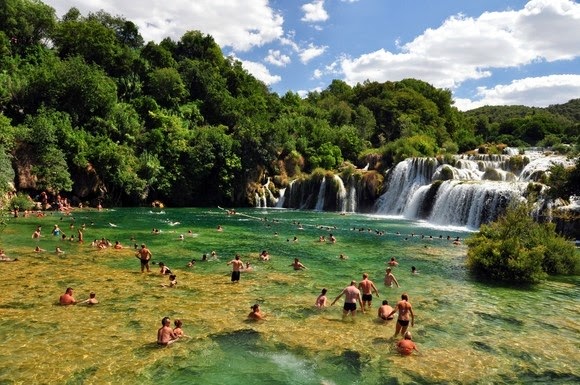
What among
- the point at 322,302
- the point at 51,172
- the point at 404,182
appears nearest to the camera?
the point at 322,302

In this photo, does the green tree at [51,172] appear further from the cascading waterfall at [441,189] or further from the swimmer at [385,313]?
the swimmer at [385,313]

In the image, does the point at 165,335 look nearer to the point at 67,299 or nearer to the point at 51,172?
the point at 67,299

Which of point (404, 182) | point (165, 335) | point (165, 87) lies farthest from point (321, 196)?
point (165, 335)

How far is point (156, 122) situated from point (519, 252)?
191 ft

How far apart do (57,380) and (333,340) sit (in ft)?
25.6

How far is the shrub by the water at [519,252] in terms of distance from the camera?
22.2 meters

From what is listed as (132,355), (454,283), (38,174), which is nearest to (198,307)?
(132,355)

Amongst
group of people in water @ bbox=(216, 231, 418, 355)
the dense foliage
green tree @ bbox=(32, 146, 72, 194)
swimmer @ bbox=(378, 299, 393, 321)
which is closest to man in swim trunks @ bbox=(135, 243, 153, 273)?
group of people in water @ bbox=(216, 231, 418, 355)

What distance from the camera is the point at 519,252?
72.6 ft

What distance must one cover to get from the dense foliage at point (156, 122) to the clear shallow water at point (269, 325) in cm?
2703

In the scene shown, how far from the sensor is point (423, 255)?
29.2 metres

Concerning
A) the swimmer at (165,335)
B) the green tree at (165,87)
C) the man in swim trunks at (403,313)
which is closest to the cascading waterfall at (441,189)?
the green tree at (165,87)

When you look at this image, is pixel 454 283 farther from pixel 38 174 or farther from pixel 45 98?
pixel 45 98

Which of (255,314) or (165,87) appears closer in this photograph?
(255,314)
